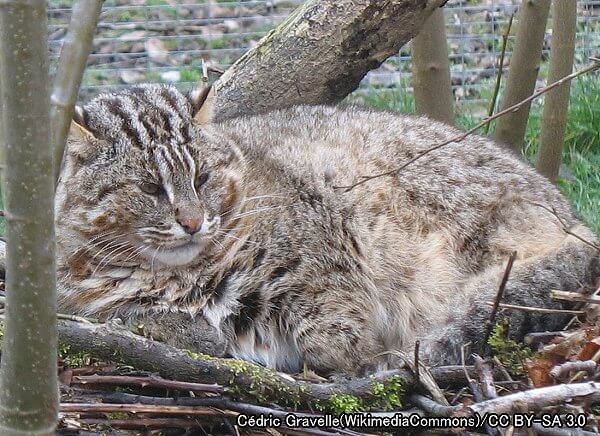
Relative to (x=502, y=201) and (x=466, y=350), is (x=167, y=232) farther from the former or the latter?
(x=502, y=201)

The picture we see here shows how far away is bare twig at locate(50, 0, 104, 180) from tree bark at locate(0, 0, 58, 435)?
0.69 ft

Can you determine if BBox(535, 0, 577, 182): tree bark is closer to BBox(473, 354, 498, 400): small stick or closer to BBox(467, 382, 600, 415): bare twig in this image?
BBox(473, 354, 498, 400): small stick

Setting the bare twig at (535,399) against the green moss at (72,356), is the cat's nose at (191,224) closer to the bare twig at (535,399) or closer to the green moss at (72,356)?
the green moss at (72,356)

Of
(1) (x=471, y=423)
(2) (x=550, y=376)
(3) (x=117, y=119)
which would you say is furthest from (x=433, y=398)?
(3) (x=117, y=119)

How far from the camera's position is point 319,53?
17.6 ft

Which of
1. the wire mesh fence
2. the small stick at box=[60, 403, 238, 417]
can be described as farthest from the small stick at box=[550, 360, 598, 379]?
the wire mesh fence

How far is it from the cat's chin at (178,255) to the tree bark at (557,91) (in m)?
2.82

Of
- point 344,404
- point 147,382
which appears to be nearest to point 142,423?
point 147,382

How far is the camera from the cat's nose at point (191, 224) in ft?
13.5

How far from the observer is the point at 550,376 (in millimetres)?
3629

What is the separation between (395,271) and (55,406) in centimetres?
239

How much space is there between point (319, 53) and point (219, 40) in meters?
4.68

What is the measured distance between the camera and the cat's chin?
4.21m

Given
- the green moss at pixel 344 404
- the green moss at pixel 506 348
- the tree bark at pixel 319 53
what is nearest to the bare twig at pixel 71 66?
the green moss at pixel 344 404
